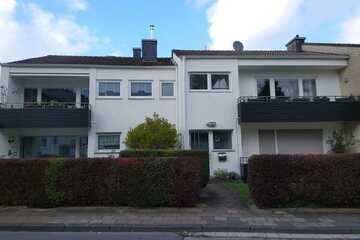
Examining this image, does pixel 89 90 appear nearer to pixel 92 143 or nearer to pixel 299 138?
pixel 92 143

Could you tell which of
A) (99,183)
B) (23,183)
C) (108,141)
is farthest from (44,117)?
(99,183)

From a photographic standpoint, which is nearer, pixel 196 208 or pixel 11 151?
pixel 196 208

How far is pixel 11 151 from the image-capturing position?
2309 cm

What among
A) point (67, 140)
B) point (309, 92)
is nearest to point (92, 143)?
point (67, 140)

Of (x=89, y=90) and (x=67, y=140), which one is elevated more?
(x=89, y=90)

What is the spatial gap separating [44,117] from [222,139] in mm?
9843

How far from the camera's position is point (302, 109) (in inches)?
890

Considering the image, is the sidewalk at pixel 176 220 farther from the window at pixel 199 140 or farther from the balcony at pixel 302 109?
the balcony at pixel 302 109

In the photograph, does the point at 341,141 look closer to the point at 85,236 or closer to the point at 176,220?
the point at 176,220

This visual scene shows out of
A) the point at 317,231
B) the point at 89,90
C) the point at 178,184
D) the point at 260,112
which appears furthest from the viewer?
the point at 89,90

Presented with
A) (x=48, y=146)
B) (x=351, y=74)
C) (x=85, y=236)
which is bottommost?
(x=85, y=236)

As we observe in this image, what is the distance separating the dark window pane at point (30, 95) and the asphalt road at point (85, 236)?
52.7ft

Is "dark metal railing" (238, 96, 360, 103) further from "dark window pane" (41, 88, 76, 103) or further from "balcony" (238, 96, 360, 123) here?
"dark window pane" (41, 88, 76, 103)

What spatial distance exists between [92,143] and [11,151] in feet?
15.0
